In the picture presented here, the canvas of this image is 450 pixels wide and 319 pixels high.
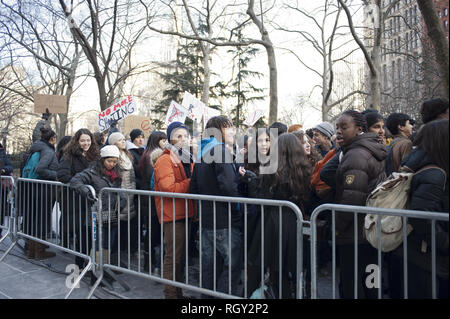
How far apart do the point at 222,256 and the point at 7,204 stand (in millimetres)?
4463

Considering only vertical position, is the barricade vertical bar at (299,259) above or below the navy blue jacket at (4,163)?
below

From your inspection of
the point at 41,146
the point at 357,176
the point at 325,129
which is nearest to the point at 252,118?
the point at 325,129

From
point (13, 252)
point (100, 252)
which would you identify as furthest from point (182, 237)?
point (13, 252)

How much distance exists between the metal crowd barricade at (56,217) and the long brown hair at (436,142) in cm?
339

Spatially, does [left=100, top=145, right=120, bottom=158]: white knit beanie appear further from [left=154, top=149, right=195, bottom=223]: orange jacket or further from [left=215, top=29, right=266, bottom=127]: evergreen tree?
[left=215, top=29, right=266, bottom=127]: evergreen tree

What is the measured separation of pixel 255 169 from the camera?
419 centimetres

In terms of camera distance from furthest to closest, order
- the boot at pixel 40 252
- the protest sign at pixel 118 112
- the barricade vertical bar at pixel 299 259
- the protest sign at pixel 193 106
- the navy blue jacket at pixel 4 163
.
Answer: the protest sign at pixel 193 106 → the navy blue jacket at pixel 4 163 → the protest sign at pixel 118 112 → the boot at pixel 40 252 → the barricade vertical bar at pixel 299 259

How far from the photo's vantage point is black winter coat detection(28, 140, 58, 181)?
571cm

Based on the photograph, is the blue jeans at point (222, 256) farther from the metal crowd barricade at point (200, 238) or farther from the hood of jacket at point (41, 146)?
the hood of jacket at point (41, 146)

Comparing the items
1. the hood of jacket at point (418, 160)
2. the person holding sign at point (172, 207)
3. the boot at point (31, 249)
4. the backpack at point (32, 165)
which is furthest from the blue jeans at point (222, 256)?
the backpack at point (32, 165)

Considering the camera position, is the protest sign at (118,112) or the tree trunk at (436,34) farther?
the protest sign at (118,112)

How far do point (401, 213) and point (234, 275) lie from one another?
1.76m

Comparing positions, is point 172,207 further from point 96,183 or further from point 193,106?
point 193,106

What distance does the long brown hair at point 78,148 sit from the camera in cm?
509
